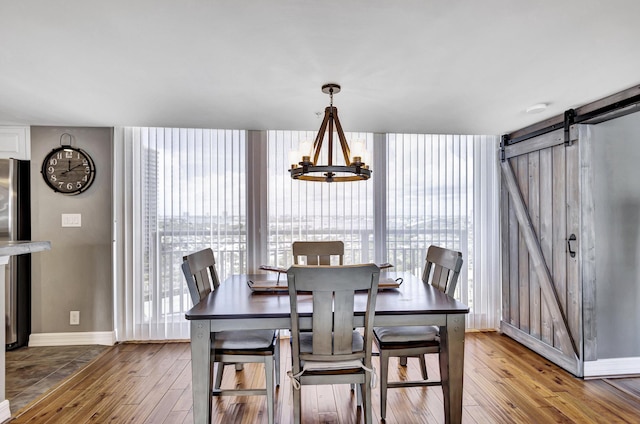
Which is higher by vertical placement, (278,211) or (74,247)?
(278,211)

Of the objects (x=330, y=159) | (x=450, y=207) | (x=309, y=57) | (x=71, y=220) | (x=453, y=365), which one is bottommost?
(x=453, y=365)

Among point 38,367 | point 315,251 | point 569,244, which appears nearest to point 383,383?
point 315,251

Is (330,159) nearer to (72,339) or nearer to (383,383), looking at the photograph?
(383,383)

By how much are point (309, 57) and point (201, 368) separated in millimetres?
1835

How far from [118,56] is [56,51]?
311mm

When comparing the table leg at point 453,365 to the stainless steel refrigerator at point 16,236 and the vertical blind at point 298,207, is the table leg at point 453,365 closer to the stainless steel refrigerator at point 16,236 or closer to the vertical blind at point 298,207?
the vertical blind at point 298,207

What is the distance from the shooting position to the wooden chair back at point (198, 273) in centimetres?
212

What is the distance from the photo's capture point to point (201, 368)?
6.17 ft

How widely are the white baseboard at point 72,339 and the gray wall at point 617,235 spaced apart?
14.6 ft

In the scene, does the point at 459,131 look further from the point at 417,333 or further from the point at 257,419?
the point at 257,419

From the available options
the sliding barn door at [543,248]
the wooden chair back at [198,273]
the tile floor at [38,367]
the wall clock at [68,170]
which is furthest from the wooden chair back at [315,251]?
the wall clock at [68,170]

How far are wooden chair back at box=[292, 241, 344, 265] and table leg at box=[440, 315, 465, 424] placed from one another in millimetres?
Result: 1310

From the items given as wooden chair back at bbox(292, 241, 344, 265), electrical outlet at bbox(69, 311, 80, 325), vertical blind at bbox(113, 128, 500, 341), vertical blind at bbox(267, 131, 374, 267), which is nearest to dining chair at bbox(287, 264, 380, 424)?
wooden chair back at bbox(292, 241, 344, 265)

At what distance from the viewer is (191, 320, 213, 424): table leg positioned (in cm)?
186
